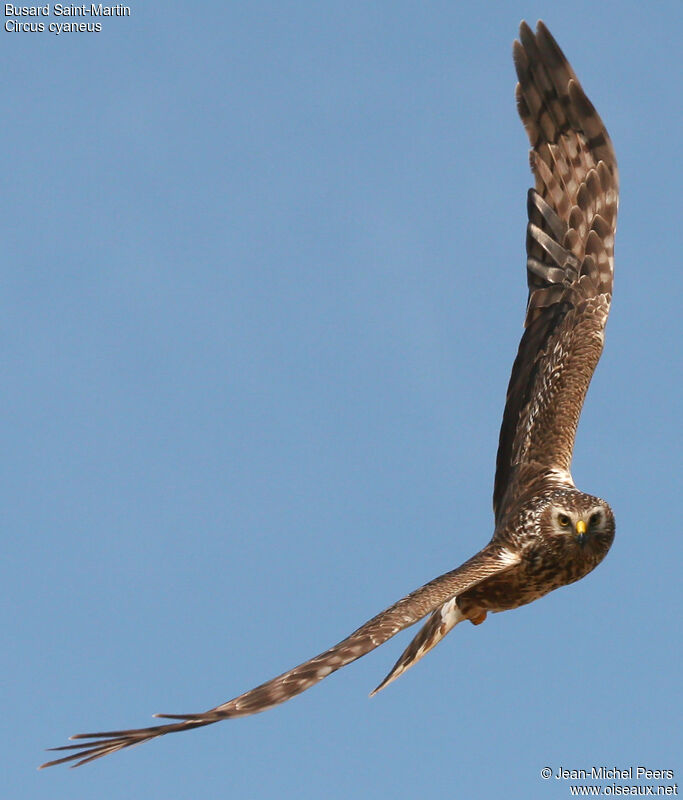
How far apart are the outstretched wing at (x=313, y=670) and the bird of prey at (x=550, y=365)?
0.07 m

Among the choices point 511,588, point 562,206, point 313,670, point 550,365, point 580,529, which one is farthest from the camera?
point 562,206

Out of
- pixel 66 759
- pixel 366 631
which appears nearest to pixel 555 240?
pixel 366 631

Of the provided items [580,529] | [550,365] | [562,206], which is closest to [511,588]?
[580,529]

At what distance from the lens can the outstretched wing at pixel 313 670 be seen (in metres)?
9.88

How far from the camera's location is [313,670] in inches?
422

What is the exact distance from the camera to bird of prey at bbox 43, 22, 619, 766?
13008mm

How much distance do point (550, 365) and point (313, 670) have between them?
5278mm

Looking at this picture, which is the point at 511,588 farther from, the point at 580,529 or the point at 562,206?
the point at 562,206

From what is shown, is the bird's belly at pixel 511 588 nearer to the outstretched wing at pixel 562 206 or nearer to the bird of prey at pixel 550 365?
the bird of prey at pixel 550 365

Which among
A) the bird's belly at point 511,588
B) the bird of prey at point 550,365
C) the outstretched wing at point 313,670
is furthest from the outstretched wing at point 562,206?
the outstretched wing at point 313,670

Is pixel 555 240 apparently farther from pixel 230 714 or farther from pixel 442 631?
pixel 230 714

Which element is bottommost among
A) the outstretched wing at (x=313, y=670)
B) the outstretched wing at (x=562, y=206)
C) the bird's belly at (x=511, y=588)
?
the outstretched wing at (x=313, y=670)

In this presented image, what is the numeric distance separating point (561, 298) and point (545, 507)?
116 inches

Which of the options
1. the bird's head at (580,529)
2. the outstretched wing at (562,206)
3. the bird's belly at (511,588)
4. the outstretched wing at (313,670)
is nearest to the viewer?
the outstretched wing at (313,670)
